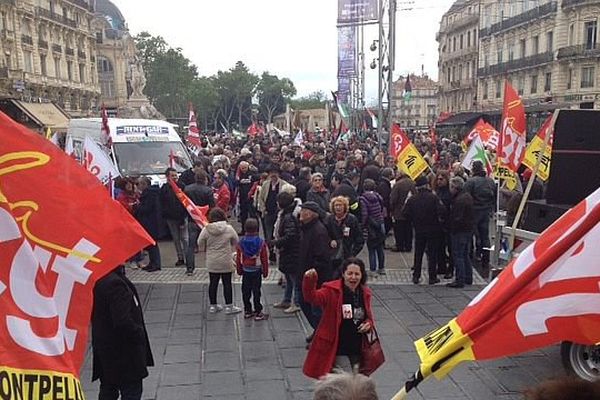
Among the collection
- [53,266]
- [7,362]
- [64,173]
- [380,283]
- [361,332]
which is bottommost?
[380,283]

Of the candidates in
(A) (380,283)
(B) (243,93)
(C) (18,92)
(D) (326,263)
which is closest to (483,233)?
(A) (380,283)

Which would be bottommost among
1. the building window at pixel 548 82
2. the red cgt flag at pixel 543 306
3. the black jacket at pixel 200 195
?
the black jacket at pixel 200 195

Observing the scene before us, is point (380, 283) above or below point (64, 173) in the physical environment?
below

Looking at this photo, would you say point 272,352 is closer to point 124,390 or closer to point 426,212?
point 124,390

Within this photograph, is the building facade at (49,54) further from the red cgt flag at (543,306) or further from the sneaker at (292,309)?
the red cgt flag at (543,306)

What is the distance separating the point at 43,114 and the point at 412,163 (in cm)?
3381

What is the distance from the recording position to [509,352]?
220cm

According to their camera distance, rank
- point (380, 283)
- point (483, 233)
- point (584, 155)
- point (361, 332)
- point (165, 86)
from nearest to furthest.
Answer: point (361, 332), point (584, 155), point (380, 283), point (483, 233), point (165, 86)

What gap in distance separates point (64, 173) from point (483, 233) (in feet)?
26.4

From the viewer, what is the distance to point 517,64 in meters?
50.1

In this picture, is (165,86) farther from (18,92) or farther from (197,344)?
(197,344)

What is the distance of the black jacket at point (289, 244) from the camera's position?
6.68m

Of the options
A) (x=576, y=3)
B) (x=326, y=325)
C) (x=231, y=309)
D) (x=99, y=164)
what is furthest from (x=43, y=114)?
(x=326, y=325)

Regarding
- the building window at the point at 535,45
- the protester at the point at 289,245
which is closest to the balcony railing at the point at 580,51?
the building window at the point at 535,45
